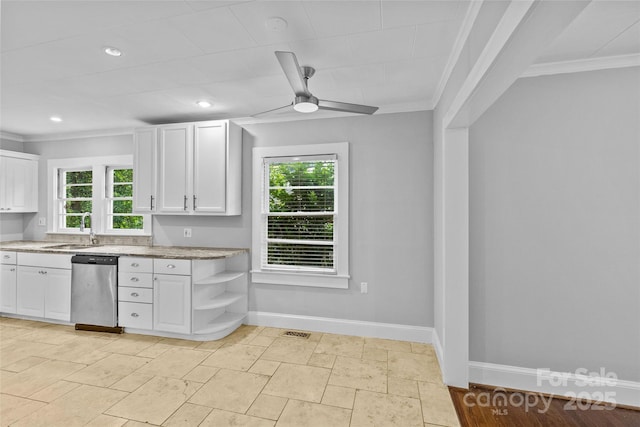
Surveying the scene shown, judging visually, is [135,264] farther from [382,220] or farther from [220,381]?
[382,220]

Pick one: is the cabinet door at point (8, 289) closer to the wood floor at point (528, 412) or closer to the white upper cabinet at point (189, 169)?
the white upper cabinet at point (189, 169)

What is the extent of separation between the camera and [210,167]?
3572 mm

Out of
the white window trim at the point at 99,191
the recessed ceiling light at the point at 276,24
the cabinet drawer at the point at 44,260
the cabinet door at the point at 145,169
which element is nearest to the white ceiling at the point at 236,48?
the recessed ceiling light at the point at 276,24

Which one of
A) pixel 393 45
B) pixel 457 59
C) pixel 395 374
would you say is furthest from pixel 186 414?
pixel 457 59

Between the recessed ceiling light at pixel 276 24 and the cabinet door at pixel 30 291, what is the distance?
13.5ft

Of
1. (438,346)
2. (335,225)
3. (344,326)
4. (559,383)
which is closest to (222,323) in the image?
(344,326)

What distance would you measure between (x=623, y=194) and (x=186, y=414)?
3.56m

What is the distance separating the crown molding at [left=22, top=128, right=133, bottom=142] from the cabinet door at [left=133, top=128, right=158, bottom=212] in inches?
28.5

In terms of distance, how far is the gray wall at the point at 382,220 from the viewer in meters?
3.27

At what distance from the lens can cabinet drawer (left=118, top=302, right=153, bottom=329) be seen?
337 cm

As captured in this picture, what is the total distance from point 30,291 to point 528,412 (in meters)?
5.48

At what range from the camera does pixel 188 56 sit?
227cm

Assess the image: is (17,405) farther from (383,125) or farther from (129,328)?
(383,125)

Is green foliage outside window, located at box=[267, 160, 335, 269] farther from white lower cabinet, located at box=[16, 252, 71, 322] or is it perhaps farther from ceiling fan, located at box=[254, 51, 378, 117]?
white lower cabinet, located at box=[16, 252, 71, 322]
